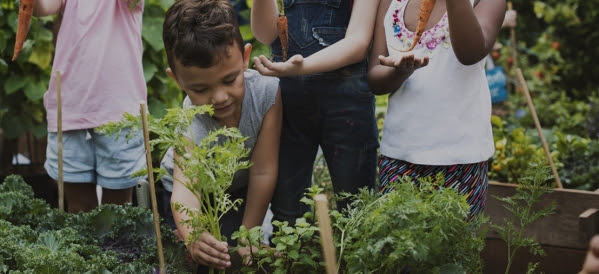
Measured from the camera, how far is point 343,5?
8.49 feet

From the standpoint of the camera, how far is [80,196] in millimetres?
3227

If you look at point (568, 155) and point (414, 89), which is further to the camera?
point (568, 155)

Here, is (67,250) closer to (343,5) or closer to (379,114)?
(343,5)

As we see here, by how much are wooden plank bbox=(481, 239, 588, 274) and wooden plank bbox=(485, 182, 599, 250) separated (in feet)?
0.09

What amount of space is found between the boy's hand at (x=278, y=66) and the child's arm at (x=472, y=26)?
1.43ft

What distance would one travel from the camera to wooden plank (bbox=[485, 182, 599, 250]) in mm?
3109

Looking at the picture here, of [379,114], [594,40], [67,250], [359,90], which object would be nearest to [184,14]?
[359,90]

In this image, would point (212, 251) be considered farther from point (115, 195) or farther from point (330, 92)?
point (115, 195)

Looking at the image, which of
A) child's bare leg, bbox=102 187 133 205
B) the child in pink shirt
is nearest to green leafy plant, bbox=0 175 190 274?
the child in pink shirt

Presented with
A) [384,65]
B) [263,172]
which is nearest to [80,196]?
[263,172]

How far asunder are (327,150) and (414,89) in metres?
0.42

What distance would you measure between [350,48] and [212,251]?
0.75 m

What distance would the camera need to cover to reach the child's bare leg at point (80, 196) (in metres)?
3.22

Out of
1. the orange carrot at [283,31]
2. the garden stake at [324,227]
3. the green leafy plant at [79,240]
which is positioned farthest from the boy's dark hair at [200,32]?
the garden stake at [324,227]
